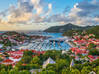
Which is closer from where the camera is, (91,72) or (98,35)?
(91,72)

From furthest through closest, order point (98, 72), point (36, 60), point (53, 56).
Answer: point (53, 56)
point (36, 60)
point (98, 72)

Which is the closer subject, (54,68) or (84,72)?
(84,72)

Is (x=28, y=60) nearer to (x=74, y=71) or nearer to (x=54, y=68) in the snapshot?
(x=54, y=68)

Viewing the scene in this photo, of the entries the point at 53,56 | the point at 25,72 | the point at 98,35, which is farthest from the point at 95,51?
the point at 98,35

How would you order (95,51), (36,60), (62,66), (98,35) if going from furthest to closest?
(98,35)
(95,51)
(36,60)
(62,66)

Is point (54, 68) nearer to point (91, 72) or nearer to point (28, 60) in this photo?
point (91, 72)

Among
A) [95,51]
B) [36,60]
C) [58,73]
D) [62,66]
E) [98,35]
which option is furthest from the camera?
[98,35]

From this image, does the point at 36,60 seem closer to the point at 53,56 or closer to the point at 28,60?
the point at 28,60

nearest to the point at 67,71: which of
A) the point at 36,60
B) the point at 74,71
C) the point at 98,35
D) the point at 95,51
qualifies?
the point at 74,71

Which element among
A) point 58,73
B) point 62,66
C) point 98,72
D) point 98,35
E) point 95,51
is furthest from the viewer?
point 98,35
